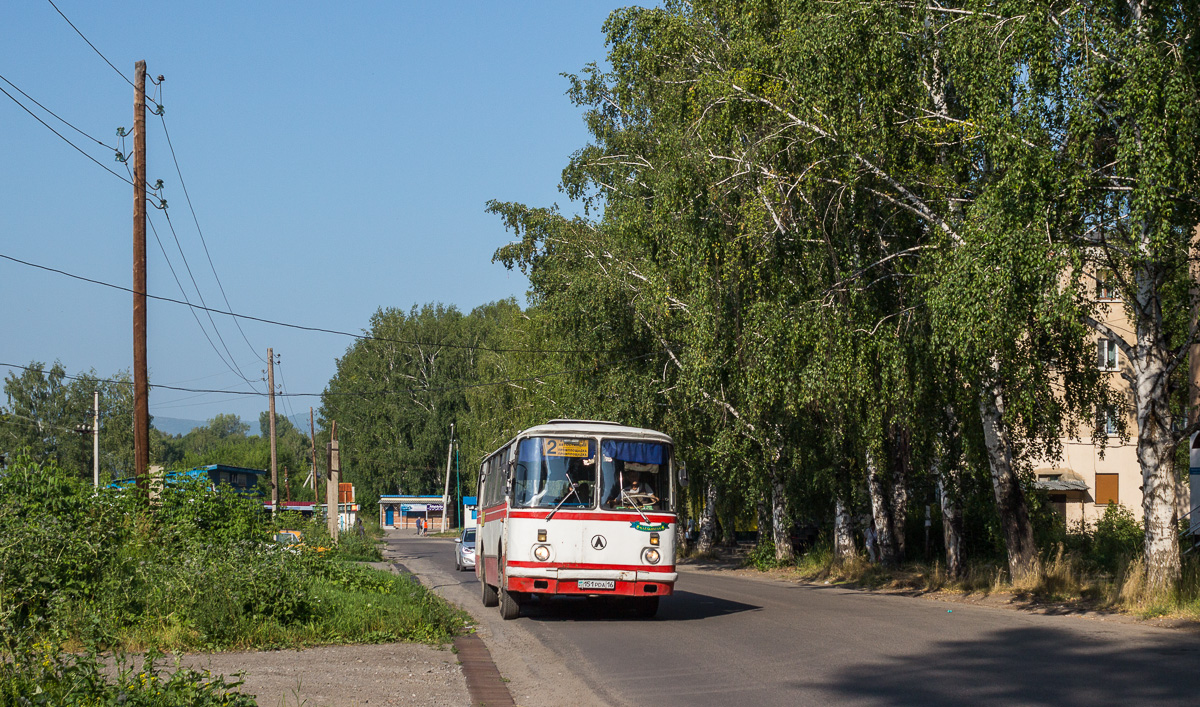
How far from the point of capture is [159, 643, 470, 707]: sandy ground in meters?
8.43

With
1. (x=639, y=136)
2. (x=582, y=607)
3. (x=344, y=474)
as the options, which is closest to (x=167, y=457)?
(x=344, y=474)

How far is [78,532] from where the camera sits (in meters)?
12.3

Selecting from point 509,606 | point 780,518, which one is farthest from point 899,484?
point 509,606

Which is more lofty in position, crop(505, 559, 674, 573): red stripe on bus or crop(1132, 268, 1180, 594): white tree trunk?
crop(1132, 268, 1180, 594): white tree trunk

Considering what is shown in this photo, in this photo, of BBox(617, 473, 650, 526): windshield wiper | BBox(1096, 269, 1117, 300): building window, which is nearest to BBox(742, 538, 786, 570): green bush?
BBox(1096, 269, 1117, 300): building window

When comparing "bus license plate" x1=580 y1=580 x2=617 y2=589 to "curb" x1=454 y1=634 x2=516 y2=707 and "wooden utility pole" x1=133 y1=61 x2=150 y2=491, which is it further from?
"wooden utility pole" x1=133 y1=61 x2=150 y2=491

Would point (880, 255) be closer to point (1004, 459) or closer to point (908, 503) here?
point (1004, 459)

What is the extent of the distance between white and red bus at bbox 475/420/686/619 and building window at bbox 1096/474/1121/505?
4033 cm

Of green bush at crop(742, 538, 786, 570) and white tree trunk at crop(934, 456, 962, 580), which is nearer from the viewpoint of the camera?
white tree trunk at crop(934, 456, 962, 580)

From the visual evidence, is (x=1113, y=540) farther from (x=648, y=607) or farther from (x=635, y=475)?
(x=635, y=475)

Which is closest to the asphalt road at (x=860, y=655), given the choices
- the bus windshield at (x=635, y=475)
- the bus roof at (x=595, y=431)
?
the bus windshield at (x=635, y=475)

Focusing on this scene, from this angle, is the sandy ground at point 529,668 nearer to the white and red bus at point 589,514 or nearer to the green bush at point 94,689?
the white and red bus at point 589,514

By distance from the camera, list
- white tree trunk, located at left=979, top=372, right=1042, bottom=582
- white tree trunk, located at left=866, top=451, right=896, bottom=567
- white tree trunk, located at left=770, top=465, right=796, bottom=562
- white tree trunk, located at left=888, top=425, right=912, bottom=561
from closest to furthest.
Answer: white tree trunk, located at left=979, top=372, right=1042, bottom=582 < white tree trunk, located at left=866, top=451, right=896, bottom=567 < white tree trunk, located at left=888, top=425, right=912, bottom=561 < white tree trunk, located at left=770, top=465, right=796, bottom=562

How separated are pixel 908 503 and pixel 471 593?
52.0 ft
